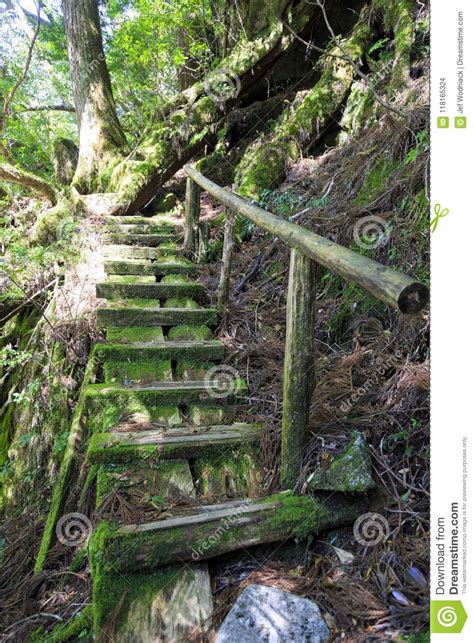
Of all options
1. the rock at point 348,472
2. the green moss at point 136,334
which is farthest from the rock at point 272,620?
the green moss at point 136,334

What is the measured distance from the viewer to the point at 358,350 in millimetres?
2365

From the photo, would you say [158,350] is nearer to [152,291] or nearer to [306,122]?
[152,291]

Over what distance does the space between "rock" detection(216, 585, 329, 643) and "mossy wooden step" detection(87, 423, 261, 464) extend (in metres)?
0.74

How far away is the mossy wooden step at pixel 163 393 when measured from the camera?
7.68ft

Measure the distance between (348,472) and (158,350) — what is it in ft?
5.05

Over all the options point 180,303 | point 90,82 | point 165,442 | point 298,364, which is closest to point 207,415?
point 165,442

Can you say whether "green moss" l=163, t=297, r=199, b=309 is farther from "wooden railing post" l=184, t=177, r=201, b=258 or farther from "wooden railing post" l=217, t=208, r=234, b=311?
"wooden railing post" l=184, t=177, r=201, b=258

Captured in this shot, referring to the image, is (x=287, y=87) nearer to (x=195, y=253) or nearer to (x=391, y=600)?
(x=195, y=253)

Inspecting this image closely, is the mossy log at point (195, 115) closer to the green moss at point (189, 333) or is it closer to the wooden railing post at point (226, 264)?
the wooden railing post at point (226, 264)

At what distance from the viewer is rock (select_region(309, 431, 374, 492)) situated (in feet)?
5.38

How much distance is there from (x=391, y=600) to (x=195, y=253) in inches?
142

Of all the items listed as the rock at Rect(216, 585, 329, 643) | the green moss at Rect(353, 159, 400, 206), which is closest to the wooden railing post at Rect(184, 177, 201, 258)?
the green moss at Rect(353, 159, 400, 206)

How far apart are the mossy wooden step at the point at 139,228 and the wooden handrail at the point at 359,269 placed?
2.98 meters

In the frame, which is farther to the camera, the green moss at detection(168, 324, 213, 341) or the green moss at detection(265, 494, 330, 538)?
the green moss at detection(168, 324, 213, 341)
